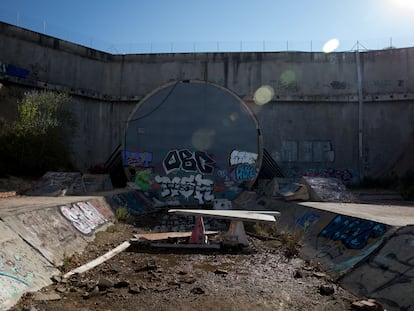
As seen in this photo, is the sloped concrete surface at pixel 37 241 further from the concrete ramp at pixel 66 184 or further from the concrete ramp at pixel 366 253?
the concrete ramp at pixel 66 184

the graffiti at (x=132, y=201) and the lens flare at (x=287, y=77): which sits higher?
the lens flare at (x=287, y=77)

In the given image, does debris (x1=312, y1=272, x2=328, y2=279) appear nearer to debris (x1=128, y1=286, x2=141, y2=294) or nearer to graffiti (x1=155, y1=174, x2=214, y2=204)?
debris (x1=128, y1=286, x2=141, y2=294)

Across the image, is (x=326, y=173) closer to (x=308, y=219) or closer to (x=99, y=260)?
(x=308, y=219)

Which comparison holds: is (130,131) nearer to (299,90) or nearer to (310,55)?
(299,90)

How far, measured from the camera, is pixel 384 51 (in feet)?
85.6

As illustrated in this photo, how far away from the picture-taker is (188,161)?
774 inches

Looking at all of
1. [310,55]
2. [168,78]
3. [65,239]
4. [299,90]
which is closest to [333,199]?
[65,239]

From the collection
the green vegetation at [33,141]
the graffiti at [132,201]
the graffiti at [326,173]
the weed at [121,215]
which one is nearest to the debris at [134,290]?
the weed at [121,215]

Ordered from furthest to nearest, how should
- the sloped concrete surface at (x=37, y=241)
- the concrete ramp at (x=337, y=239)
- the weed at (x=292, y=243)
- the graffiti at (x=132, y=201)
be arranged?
1. the graffiti at (x=132, y=201)
2. the weed at (x=292, y=243)
3. the concrete ramp at (x=337, y=239)
4. the sloped concrete surface at (x=37, y=241)

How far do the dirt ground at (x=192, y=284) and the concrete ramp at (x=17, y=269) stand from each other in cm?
18

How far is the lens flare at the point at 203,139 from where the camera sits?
65.2ft

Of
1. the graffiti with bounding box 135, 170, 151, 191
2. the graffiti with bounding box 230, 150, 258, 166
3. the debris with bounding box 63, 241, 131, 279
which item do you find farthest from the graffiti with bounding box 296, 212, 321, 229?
the graffiti with bounding box 135, 170, 151, 191

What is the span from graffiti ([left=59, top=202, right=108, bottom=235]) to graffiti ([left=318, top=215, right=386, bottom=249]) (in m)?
6.47

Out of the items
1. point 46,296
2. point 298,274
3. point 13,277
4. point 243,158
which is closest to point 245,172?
point 243,158
